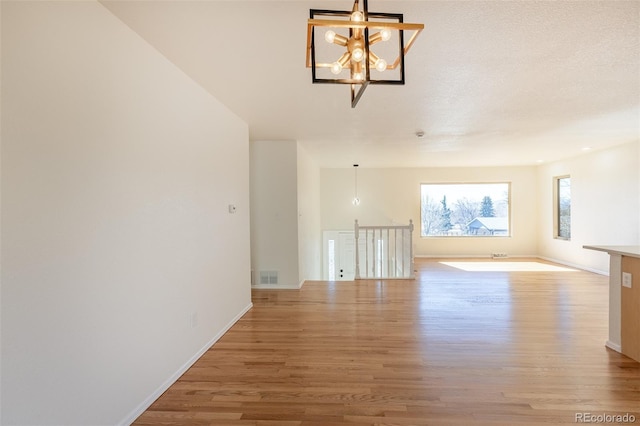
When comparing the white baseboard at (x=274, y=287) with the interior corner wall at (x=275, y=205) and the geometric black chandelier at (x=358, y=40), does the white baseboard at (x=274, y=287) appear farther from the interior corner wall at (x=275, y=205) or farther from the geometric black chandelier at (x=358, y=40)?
the geometric black chandelier at (x=358, y=40)

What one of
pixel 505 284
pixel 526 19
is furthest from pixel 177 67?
pixel 505 284

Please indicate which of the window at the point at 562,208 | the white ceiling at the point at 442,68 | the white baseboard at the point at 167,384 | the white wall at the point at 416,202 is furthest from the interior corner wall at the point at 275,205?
the window at the point at 562,208

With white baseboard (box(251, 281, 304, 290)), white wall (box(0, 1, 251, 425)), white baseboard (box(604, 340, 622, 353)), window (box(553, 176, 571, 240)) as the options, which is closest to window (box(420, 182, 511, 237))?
window (box(553, 176, 571, 240))

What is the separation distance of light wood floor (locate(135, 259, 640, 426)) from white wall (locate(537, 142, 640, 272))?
194 centimetres

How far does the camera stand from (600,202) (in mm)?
5633

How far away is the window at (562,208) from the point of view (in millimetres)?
6754

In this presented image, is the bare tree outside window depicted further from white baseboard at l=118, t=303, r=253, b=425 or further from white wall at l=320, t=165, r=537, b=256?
white baseboard at l=118, t=303, r=253, b=425

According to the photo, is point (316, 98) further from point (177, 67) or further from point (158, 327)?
point (158, 327)

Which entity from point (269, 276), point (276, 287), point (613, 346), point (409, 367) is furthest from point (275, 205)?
point (613, 346)

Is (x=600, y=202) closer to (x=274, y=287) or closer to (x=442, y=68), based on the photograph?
(x=442, y=68)

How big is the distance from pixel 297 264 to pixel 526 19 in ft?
13.2

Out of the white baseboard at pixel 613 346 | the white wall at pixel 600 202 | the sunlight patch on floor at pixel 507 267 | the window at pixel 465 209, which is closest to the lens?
the white baseboard at pixel 613 346

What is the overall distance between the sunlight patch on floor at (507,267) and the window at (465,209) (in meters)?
1.20

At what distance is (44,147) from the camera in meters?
1.31
